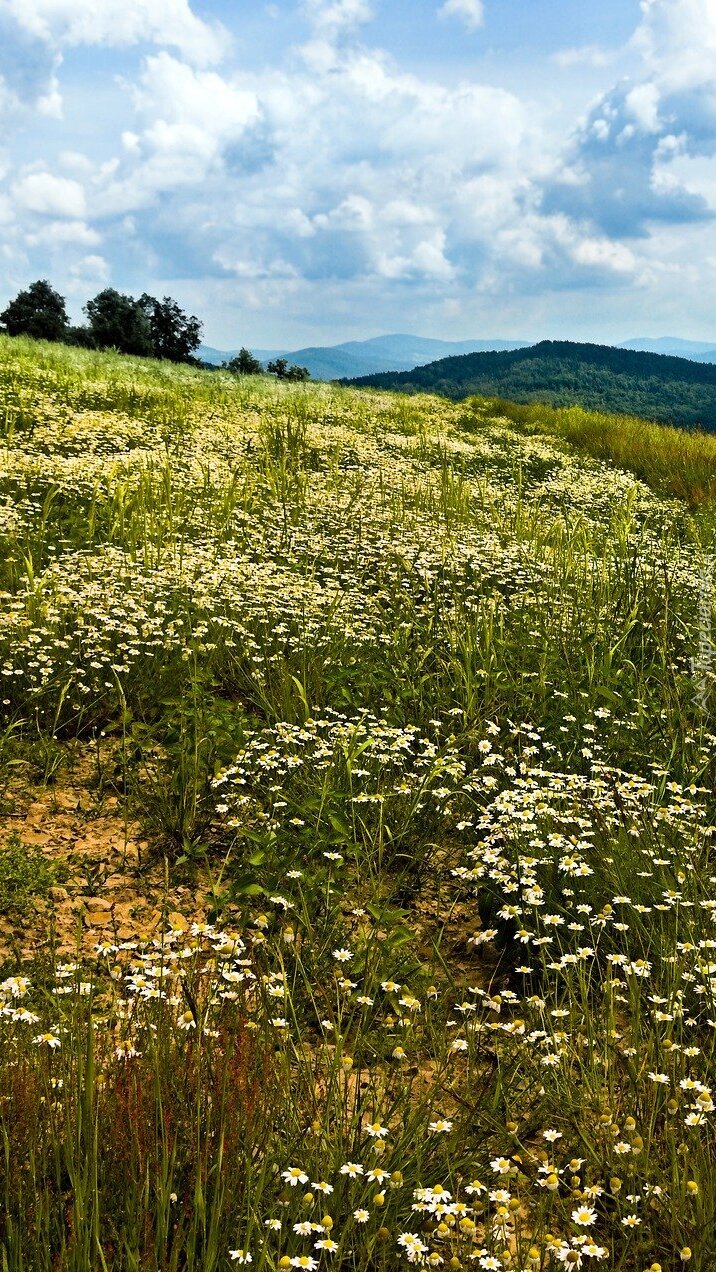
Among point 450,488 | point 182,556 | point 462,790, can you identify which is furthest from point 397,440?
point 462,790

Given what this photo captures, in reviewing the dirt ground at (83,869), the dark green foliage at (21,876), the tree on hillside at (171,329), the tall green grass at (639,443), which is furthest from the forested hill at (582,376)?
the dark green foliage at (21,876)

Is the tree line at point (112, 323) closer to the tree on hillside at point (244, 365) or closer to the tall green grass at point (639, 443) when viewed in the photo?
the tree on hillside at point (244, 365)

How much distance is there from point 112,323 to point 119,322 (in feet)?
3.94

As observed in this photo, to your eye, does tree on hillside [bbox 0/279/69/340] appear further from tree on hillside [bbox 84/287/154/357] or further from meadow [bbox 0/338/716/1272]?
meadow [bbox 0/338/716/1272]

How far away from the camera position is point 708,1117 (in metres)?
2.33

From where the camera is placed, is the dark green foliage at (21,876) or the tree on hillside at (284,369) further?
the tree on hillside at (284,369)

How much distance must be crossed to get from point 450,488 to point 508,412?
49.4ft

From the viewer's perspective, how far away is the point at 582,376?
10175 centimetres

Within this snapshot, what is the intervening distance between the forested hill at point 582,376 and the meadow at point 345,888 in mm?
71450

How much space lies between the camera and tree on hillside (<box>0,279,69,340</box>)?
190 ft

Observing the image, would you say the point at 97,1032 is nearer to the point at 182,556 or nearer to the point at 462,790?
the point at 462,790

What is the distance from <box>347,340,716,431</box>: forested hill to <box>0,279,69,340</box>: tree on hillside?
29358mm

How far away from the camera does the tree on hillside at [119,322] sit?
54438mm

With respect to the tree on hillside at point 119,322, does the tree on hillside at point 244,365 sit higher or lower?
lower
